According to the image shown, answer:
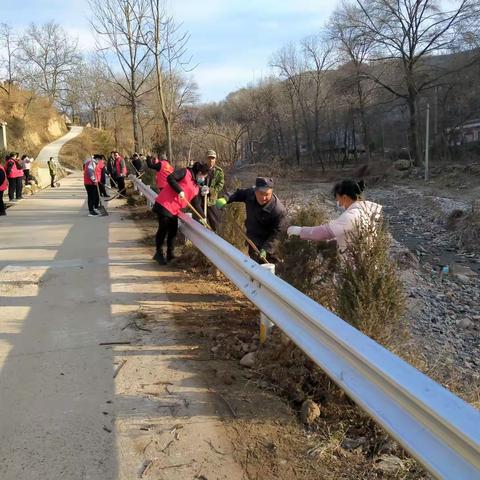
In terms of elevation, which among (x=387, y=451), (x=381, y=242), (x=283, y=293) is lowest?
(x=387, y=451)

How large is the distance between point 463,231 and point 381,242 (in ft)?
51.7

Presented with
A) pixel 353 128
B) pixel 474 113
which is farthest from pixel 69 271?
pixel 353 128

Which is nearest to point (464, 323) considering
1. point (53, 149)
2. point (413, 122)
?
point (413, 122)

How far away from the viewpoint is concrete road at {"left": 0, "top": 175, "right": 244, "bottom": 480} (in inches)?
110

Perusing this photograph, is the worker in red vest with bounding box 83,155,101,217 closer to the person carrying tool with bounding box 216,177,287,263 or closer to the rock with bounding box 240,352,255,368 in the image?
the person carrying tool with bounding box 216,177,287,263

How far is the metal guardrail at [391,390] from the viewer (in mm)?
1985

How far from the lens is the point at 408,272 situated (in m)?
13.2

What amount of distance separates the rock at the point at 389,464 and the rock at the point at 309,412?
452 millimetres

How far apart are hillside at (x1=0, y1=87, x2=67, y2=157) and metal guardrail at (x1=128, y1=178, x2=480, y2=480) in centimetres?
4878

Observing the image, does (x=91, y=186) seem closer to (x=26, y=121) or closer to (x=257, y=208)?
Result: (x=257, y=208)

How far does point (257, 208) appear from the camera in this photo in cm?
602

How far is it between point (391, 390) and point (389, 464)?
687mm

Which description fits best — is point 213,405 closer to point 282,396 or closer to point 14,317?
point 282,396

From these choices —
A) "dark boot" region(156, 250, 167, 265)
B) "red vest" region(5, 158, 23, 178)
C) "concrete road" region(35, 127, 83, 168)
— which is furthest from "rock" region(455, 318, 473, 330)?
"concrete road" region(35, 127, 83, 168)
